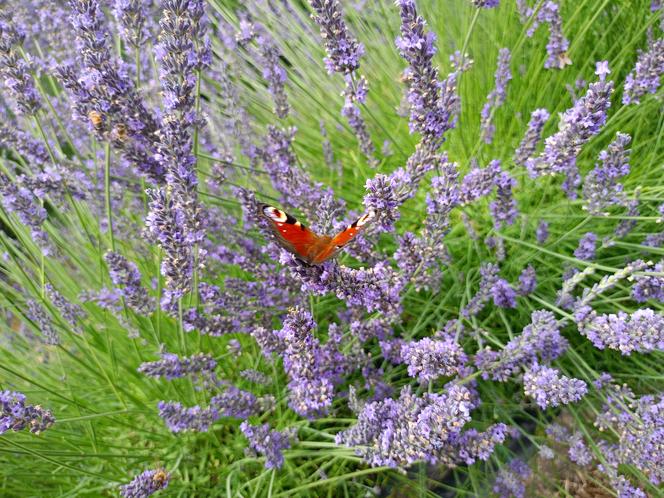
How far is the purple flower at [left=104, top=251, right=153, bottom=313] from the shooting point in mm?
1497

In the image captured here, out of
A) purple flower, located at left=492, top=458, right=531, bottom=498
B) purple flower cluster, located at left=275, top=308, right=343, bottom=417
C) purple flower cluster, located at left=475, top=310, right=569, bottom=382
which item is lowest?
purple flower, located at left=492, top=458, right=531, bottom=498

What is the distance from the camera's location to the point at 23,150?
1843 mm

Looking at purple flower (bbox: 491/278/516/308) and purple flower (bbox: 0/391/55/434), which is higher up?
purple flower (bbox: 0/391/55/434)

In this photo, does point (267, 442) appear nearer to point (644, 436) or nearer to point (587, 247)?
point (644, 436)

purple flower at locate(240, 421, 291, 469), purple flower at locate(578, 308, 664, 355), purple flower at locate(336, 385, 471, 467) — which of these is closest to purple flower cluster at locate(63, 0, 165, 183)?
purple flower at locate(240, 421, 291, 469)

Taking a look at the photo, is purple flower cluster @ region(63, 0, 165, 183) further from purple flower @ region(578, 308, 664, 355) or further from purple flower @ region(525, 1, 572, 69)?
purple flower @ region(525, 1, 572, 69)

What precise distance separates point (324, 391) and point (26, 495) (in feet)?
4.19

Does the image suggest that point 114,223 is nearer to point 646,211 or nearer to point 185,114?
point 185,114

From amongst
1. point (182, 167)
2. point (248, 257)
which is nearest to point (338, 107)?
point (248, 257)

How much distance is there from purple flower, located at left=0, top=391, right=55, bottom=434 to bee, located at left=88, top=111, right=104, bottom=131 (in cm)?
71

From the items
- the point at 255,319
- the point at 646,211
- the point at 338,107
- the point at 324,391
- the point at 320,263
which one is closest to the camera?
the point at 320,263

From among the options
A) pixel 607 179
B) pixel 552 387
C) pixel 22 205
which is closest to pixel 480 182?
pixel 607 179

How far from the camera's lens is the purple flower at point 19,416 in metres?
1.25

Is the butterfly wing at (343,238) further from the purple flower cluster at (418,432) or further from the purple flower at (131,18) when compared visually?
the purple flower at (131,18)
